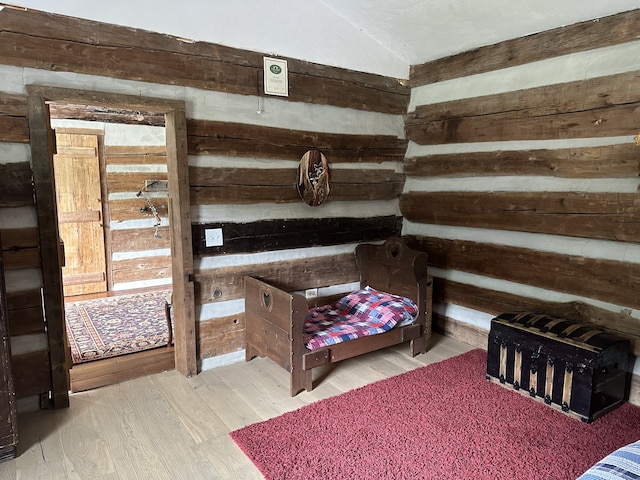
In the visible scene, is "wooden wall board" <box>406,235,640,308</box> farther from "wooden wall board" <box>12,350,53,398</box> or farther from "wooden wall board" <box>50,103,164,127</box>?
"wooden wall board" <box>50,103,164,127</box>

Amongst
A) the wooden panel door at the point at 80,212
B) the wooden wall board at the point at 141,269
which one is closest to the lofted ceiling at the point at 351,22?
the wooden panel door at the point at 80,212

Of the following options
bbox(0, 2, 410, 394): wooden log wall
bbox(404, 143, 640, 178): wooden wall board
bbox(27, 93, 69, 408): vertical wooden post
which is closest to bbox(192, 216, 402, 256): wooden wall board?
bbox(0, 2, 410, 394): wooden log wall

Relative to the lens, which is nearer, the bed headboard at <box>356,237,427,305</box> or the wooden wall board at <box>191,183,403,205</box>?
the wooden wall board at <box>191,183,403,205</box>

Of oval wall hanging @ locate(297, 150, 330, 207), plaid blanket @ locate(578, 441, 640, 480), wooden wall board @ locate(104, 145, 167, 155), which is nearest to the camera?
plaid blanket @ locate(578, 441, 640, 480)

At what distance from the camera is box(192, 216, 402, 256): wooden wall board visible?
11.1ft

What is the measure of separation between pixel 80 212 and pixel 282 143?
3917 millimetres

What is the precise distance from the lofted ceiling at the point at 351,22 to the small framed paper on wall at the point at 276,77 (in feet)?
0.26

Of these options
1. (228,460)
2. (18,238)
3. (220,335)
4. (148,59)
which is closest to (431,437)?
(228,460)

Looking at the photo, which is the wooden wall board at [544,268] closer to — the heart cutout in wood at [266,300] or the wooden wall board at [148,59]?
the wooden wall board at [148,59]

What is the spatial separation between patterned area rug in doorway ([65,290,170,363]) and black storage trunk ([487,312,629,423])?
2.95 metres

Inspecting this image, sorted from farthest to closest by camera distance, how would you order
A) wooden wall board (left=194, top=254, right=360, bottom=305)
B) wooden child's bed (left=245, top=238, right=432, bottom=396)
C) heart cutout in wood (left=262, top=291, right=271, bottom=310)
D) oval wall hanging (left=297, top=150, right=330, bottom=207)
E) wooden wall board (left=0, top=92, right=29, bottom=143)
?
1. oval wall hanging (left=297, top=150, right=330, bottom=207)
2. wooden wall board (left=194, top=254, right=360, bottom=305)
3. heart cutout in wood (left=262, top=291, right=271, bottom=310)
4. wooden child's bed (left=245, top=238, right=432, bottom=396)
5. wooden wall board (left=0, top=92, right=29, bottom=143)

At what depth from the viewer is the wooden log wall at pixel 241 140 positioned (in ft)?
8.63

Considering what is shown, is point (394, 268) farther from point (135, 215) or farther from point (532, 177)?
point (135, 215)

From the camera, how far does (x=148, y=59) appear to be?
2.92 metres
